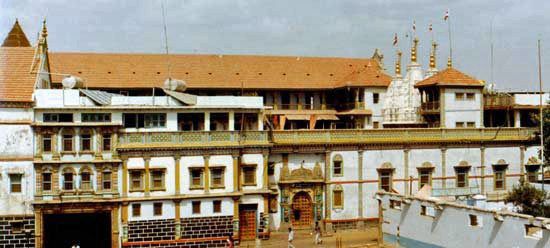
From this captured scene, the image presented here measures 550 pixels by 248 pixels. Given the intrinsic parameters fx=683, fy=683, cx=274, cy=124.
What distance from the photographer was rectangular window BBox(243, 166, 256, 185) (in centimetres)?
4334

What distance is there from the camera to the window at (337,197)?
46656 mm

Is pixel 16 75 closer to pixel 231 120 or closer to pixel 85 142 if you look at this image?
pixel 85 142

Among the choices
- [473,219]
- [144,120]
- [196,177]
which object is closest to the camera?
[473,219]

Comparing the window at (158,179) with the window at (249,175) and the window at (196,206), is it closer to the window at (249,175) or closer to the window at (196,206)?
the window at (196,206)

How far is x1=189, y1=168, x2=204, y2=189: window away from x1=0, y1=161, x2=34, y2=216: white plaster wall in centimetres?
929

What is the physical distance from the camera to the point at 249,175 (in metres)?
43.4

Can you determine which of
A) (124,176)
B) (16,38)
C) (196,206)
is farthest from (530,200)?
(16,38)

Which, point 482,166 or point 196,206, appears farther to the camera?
point 482,166

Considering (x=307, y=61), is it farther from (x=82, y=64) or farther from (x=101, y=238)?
(x=101, y=238)

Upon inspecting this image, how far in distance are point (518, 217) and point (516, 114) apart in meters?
27.1

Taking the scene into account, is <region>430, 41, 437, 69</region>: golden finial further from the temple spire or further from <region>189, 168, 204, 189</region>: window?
the temple spire

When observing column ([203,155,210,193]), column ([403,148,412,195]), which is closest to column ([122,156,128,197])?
column ([203,155,210,193])

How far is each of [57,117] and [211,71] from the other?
18819 millimetres

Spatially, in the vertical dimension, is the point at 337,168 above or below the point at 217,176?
above
